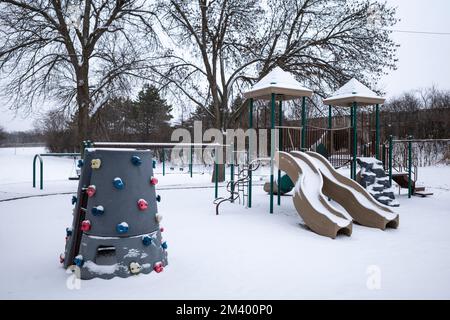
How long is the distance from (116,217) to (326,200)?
3.55 metres

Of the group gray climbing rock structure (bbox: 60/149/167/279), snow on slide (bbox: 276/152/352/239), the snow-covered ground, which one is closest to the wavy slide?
snow on slide (bbox: 276/152/352/239)

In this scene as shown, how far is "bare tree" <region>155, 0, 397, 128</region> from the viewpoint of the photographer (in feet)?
42.4

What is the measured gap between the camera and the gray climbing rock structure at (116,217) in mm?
3488

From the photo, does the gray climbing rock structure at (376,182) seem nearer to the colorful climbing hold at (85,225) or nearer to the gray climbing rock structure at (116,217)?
the gray climbing rock structure at (116,217)

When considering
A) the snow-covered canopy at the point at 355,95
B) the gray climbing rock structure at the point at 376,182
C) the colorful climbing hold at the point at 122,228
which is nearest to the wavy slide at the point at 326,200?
the gray climbing rock structure at the point at 376,182

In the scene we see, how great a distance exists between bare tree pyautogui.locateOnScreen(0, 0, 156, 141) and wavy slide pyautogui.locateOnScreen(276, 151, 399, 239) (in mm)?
7925

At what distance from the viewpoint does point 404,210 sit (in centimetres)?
780

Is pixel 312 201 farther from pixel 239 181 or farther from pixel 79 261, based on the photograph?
pixel 79 261

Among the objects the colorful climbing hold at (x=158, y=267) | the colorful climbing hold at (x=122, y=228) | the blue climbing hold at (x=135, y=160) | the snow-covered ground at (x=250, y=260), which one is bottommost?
the snow-covered ground at (x=250, y=260)

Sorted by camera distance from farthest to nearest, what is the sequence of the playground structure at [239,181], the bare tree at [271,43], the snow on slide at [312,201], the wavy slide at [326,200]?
the bare tree at [271,43]
the playground structure at [239,181]
the wavy slide at [326,200]
the snow on slide at [312,201]

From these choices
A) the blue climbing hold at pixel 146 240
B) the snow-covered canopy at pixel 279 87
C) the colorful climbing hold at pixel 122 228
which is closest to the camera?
the colorful climbing hold at pixel 122 228

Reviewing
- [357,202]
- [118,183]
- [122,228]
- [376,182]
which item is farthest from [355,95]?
[122,228]

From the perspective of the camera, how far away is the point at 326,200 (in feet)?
18.8

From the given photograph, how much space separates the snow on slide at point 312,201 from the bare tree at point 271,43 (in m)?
7.33
